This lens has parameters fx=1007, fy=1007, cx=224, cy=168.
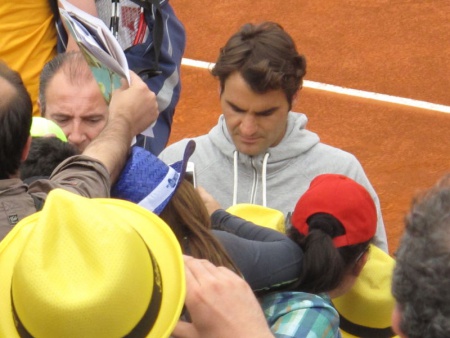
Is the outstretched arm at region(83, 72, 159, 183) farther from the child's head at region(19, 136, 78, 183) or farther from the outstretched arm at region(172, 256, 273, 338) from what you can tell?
the outstretched arm at region(172, 256, 273, 338)

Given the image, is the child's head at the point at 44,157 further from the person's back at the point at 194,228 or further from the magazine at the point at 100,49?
the person's back at the point at 194,228

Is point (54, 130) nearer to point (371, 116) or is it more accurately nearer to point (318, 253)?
point (318, 253)

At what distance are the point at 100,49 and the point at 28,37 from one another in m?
1.74

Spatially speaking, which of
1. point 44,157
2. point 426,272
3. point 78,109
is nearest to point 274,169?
point 78,109

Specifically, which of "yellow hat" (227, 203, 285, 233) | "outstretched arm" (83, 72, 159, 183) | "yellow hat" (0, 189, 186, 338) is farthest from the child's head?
"yellow hat" (0, 189, 186, 338)

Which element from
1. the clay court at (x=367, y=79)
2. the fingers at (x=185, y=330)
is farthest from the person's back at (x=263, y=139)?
the clay court at (x=367, y=79)

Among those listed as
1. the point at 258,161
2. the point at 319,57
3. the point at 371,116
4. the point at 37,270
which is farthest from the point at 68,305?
the point at 319,57

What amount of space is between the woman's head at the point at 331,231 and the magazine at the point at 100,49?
0.65 meters

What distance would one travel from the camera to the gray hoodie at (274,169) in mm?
3984

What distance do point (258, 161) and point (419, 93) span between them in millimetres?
4258

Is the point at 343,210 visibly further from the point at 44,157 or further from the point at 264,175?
the point at 264,175

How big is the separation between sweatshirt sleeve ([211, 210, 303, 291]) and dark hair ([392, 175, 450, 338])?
893 mm

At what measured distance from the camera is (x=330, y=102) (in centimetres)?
787

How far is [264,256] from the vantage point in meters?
2.62
